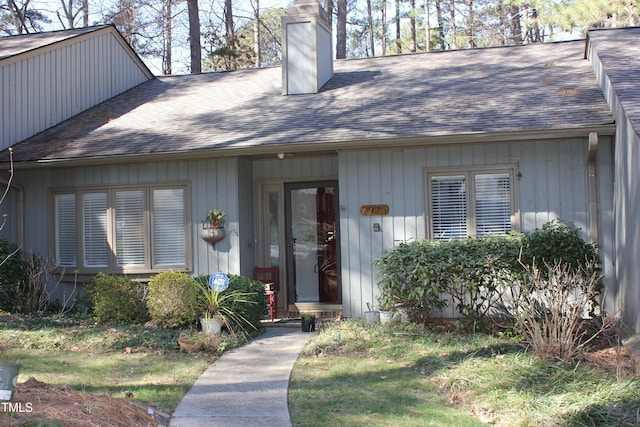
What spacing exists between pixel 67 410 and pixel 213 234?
5.35m

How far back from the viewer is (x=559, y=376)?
5.88 metres

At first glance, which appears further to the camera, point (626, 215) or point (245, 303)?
point (245, 303)

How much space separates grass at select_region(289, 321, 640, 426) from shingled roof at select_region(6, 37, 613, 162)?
9.92ft

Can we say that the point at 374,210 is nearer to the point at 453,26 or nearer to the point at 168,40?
the point at 453,26

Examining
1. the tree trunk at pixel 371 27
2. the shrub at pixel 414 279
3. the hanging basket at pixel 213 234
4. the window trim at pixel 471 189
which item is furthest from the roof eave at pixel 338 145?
the tree trunk at pixel 371 27

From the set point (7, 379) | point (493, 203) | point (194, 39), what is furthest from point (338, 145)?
point (194, 39)

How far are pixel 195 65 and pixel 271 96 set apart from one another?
10466 mm

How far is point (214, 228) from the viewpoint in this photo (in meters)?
10.1

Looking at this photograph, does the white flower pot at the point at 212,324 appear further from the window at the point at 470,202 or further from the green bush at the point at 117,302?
the window at the point at 470,202

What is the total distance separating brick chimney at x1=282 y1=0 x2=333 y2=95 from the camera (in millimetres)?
12070

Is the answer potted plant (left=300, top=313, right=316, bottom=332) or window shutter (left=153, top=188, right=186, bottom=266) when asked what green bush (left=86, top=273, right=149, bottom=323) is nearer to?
window shutter (left=153, top=188, right=186, bottom=266)

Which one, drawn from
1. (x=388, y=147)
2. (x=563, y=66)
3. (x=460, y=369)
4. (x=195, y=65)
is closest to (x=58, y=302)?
(x=388, y=147)

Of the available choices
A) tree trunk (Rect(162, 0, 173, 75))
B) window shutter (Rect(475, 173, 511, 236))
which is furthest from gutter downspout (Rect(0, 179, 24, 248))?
tree trunk (Rect(162, 0, 173, 75))

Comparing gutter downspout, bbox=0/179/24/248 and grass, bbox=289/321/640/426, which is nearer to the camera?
grass, bbox=289/321/640/426
